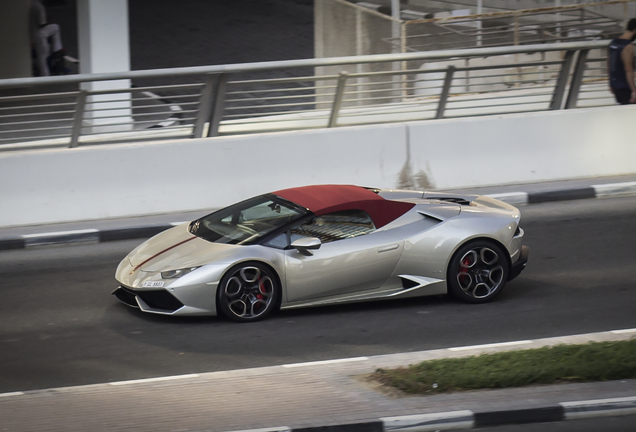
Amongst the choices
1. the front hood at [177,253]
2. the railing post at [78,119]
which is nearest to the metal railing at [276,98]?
the railing post at [78,119]

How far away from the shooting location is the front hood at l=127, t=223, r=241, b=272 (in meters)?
7.69

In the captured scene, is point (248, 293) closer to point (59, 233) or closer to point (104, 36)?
point (59, 233)

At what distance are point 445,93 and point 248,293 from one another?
22.5ft

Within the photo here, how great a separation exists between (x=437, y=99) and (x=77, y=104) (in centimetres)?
542

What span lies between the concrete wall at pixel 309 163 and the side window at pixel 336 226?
15.7 feet

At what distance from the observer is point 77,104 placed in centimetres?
1212

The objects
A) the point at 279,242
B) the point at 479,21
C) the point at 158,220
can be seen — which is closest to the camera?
the point at 279,242

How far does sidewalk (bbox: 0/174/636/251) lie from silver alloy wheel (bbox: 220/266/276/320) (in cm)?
420

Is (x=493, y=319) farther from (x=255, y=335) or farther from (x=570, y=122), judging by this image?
(x=570, y=122)

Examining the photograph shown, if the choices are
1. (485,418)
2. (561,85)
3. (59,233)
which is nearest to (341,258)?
(485,418)

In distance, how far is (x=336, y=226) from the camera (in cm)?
802

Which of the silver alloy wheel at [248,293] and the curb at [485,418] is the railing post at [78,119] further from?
the curb at [485,418]

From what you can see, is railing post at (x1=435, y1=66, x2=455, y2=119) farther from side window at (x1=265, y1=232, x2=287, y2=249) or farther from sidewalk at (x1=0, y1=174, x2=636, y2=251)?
side window at (x1=265, y1=232, x2=287, y2=249)

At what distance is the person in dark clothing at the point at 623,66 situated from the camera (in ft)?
45.4
